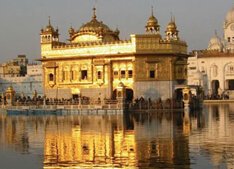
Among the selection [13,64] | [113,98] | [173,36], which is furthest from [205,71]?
[13,64]

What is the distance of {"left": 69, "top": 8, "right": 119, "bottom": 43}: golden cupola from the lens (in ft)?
158

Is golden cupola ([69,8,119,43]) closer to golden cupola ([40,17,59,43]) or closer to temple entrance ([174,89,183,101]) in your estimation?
golden cupola ([40,17,59,43])

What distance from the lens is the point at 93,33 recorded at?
48375 mm

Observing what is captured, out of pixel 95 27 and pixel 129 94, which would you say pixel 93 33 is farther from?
pixel 129 94

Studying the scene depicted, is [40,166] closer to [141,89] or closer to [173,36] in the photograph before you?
[141,89]

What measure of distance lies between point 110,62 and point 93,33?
4.64m

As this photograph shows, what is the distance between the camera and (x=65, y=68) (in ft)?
159

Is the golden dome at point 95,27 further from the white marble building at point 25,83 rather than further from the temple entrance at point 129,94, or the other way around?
the white marble building at point 25,83

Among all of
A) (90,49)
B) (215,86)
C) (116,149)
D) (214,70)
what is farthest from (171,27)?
(116,149)

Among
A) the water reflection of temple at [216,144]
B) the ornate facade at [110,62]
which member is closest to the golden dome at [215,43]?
the ornate facade at [110,62]

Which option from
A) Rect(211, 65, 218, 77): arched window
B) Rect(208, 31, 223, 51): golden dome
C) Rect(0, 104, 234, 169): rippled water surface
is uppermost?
Rect(208, 31, 223, 51): golden dome

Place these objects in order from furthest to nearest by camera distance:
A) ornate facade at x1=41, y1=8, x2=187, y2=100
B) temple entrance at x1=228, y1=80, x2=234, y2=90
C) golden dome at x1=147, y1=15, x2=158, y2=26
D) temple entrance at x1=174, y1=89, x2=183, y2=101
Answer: temple entrance at x1=228, y1=80, x2=234, y2=90 → golden dome at x1=147, y1=15, x2=158, y2=26 → temple entrance at x1=174, y1=89, x2=183, y2=101 → ornate facade at x1=41, y1=8, x2=187, y2=100

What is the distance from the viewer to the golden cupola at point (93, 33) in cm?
4819

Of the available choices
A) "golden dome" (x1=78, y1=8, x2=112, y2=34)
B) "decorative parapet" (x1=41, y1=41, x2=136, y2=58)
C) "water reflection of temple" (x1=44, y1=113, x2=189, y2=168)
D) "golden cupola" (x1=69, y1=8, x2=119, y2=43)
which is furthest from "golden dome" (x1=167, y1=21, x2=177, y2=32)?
"water reflection of temple" (x1=44, y1=113, x2=189, y2=168)
